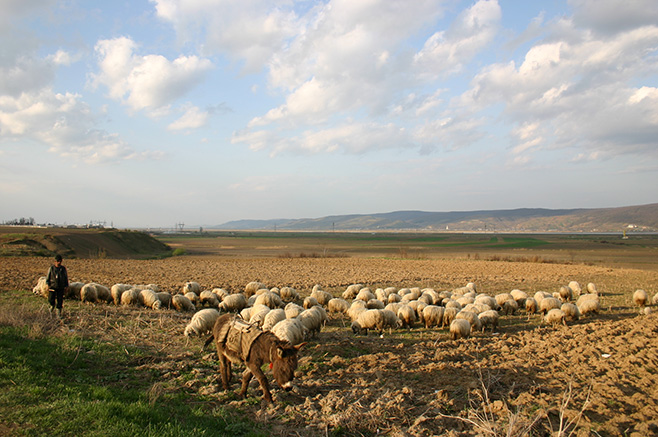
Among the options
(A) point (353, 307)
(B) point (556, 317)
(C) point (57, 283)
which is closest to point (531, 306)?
(B) point (556, 317)

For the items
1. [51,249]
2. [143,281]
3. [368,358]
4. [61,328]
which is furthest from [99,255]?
[368,358]

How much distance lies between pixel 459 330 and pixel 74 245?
4861cm

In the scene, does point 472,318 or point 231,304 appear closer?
point 472,318

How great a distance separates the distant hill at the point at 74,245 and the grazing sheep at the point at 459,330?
4201 cm

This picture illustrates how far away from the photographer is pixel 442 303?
18.0m

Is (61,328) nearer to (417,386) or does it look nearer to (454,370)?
(417,386)

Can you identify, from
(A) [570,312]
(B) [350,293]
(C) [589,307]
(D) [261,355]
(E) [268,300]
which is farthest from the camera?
(B) [350,293]

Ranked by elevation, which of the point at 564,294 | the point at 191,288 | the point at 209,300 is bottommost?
the point at 564,294

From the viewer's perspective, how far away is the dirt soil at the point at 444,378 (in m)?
6.75

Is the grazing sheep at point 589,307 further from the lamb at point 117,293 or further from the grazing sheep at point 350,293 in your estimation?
the lamb at point 117,293

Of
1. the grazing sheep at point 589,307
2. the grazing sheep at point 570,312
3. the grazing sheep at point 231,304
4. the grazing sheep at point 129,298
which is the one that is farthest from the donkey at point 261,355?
the grazing sheep at point 589,307

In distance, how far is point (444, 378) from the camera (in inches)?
353

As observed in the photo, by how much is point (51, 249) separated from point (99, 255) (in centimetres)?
473

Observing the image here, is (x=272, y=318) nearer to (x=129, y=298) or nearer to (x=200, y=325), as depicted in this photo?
(x=200, y=325)
